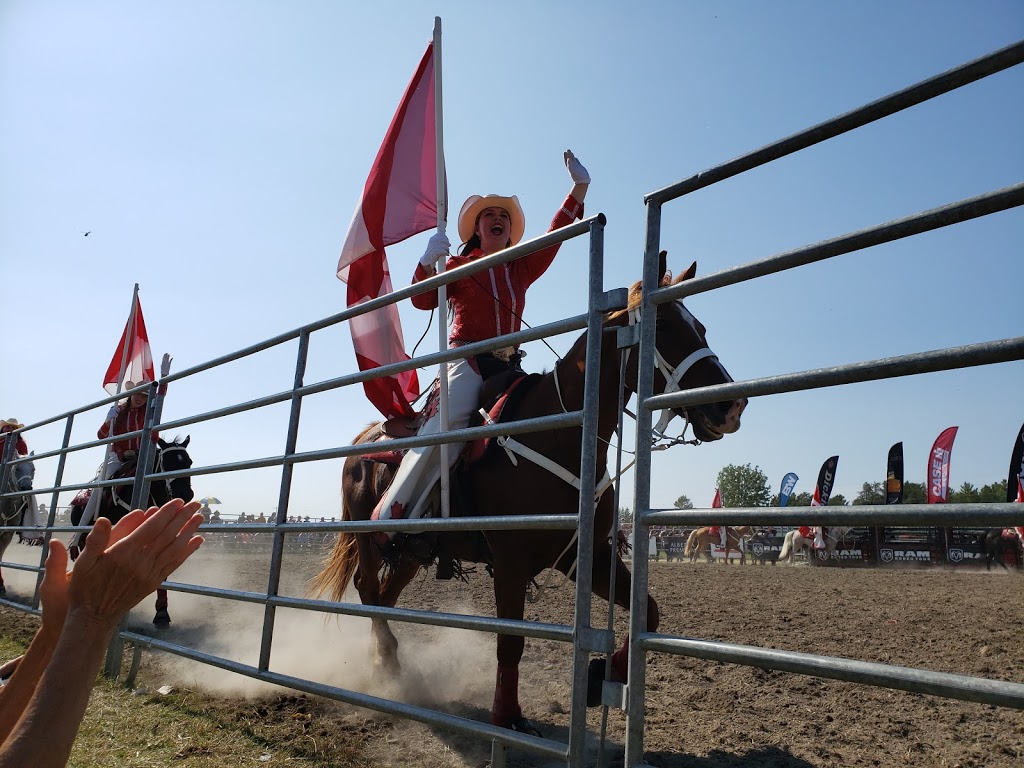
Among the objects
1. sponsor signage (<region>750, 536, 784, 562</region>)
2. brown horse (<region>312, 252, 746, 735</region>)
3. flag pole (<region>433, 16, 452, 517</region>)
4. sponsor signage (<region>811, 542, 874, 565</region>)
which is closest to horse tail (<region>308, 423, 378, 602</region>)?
brown horse (<region>312, 252, 746, 735</region>)

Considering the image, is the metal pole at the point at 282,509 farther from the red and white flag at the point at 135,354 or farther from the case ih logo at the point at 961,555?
the case ih logo at the point at 961,555

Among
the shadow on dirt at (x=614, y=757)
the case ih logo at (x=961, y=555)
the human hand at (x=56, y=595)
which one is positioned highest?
the human hand at (x=56, y=595)

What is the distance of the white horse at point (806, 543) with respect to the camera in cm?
2366

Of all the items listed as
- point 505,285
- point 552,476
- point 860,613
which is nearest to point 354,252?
point 505,285

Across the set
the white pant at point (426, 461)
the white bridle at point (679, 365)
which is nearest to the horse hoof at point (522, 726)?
the white pant at point (426, 461)

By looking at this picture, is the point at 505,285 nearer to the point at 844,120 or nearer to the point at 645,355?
the point at 645,355

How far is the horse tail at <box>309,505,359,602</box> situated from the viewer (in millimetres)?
6238

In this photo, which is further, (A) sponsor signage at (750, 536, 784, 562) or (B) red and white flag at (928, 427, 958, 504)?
(A) sponsor signage at (750, 536, 784, 562)

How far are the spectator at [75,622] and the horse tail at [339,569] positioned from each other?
5005 mm

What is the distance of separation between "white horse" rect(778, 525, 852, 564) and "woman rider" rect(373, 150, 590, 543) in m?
21.2

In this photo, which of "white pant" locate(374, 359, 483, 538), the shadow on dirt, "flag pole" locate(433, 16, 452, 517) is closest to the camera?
the shadow on dirt

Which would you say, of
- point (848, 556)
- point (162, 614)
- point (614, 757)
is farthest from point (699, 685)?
point (848, 556)

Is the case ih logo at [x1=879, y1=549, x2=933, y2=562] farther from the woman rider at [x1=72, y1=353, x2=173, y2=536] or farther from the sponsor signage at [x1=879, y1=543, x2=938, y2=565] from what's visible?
the woman rider at [x1=72, y1=353, x2=173, y2=536]

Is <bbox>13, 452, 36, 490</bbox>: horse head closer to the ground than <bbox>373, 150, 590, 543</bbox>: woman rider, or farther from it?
closer to the ground
